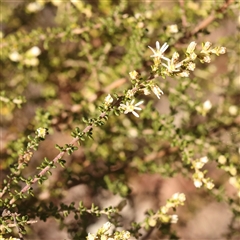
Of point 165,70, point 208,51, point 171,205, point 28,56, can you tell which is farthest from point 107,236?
point 28,56

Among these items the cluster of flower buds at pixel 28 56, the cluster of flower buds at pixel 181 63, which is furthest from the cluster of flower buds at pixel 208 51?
the cluster of flower buds at pixel 28 56

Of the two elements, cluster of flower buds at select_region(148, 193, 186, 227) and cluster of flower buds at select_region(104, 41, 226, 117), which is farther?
cluster of flower buds at select_region(148, 193, 186, 227)

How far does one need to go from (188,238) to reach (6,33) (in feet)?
6.93

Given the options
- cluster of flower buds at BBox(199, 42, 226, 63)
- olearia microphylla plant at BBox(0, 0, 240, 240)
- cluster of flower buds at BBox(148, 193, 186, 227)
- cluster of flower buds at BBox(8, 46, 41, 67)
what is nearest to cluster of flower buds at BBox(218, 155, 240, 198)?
olearia microphylla plant at BBox(0, 0, 240, 240)

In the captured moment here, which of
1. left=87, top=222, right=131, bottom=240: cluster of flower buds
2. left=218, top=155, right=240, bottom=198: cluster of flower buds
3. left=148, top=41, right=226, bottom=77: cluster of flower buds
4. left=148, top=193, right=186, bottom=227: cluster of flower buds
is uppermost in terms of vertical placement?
left=148, top=41, right=226, bottom=77: cluster of flower buds

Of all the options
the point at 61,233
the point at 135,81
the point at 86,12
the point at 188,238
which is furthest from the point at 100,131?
the point at 188,238

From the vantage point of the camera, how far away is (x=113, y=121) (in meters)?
2.27

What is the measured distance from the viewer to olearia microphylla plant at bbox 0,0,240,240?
1236 mm

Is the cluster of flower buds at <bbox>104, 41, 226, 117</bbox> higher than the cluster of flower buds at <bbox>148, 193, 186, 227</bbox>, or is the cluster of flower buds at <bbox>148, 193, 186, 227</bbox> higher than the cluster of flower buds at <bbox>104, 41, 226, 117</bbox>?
the cluster of flower buds at <bbox>104, 41, 226, 117</bbox>

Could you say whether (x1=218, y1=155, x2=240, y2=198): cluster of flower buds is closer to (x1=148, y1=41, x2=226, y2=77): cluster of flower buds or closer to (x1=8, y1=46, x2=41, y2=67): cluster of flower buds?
(x1=148, y1=41, x2=226, y2=77): cluster of flower buds

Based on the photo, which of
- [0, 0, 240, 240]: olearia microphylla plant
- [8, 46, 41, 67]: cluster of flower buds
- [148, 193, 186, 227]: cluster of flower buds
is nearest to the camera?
[0, 0, 240, 240]: olearia microphylla plant

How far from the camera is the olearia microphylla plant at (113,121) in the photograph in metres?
1.24

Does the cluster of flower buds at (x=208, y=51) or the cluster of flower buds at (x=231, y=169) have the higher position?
the cluster of flower buds at (x=208, y=51)

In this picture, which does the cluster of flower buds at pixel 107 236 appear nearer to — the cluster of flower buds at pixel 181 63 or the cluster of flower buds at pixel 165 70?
the cluster of flower buds at pixel 165 70
